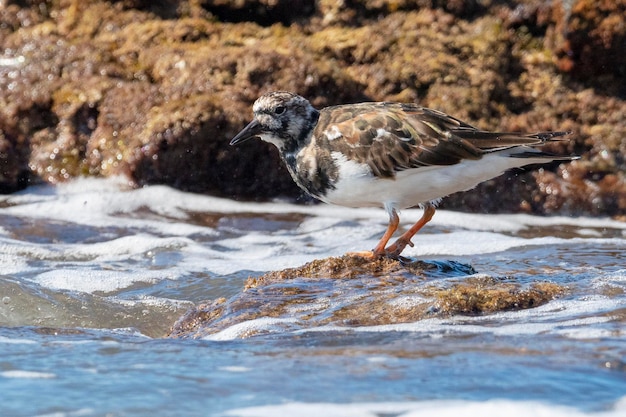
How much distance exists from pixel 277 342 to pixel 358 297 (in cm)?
66

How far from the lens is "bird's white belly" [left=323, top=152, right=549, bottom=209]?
493 cm

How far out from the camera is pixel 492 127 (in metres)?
8.34

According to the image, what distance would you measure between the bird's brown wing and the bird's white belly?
0.05 m

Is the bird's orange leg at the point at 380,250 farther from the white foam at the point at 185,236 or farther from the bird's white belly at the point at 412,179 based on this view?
the white foam at the point at 185,236

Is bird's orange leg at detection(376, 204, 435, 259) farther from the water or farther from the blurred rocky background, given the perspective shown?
the blurred rocky background

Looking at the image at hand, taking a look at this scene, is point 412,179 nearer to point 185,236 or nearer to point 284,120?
point 284,120

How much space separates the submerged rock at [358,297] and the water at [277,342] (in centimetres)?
6

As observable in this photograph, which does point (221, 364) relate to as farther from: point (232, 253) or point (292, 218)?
point (292, 218)

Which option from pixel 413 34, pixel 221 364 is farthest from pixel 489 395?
pixel 413 34

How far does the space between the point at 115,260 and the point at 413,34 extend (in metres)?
3.86

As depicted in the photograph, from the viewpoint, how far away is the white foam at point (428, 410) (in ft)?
9.43

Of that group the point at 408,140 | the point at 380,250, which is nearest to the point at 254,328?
the point at 380,250

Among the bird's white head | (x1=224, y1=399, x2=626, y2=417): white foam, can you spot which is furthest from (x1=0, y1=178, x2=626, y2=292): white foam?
(x1=224, y1=399, x2=626, y2=417): white foam

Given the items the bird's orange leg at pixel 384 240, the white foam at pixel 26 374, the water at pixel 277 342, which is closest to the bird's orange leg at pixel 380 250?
the bird's orange leg at pixel 384 240
